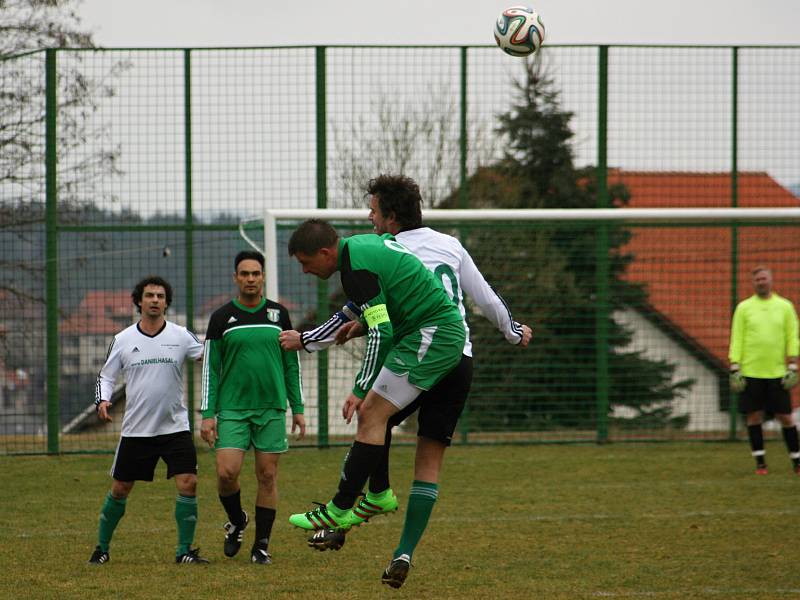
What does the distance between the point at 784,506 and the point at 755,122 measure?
7006mm

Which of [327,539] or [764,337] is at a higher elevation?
[764,337]

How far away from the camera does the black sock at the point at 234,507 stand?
27.8ft

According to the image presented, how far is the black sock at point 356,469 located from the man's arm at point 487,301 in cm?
106

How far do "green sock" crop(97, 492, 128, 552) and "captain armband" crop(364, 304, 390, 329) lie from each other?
313 cm

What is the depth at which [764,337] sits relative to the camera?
514 inches

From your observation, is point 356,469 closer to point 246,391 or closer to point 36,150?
point 246,391

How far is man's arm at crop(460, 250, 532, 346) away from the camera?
6.84m

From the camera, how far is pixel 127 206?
1509cm

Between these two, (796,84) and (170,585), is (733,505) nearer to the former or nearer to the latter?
(170,585)

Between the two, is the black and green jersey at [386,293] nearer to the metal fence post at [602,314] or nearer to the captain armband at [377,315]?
the captain armband at [377,315]

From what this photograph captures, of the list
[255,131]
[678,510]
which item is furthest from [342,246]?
[255,131]

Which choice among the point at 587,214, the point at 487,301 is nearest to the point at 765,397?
the point at 587,214

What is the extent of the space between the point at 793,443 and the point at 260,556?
699 cm

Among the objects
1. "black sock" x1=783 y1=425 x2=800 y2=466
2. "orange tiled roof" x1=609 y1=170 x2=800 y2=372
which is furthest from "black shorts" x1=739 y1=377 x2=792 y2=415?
"orange tiled roof" x1=609 y1=170 x2=800 y2=372
